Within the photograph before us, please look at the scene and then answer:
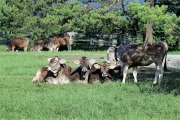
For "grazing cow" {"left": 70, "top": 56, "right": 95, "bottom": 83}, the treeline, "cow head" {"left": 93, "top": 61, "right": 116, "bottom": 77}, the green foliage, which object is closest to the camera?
the green foliage

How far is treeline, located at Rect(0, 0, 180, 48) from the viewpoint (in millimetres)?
29141

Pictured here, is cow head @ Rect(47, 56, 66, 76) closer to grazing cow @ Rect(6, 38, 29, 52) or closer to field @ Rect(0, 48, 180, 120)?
field @ Rect(0, 48, 180, 120)

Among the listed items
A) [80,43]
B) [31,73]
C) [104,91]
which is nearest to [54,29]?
[80,43]

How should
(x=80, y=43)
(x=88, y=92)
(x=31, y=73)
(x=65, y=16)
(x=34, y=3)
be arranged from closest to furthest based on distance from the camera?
(x=88, y=92) < (x=31, y=73) < (x=65, y=16) < (x=34, y=3) < (x=80, y=43)

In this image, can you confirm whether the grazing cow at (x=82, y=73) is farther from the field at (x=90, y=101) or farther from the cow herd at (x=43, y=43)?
the cow herd at (x=43, y=43)

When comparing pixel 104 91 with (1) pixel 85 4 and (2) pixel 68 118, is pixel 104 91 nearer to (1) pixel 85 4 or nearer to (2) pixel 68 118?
(2) pixel 68 118

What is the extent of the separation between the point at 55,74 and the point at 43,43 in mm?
20996

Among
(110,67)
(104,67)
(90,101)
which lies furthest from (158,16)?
(90,101)

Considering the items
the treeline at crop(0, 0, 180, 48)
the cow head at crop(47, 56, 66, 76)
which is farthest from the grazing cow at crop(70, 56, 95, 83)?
the treeline at crop(0, 0, 180, 48)

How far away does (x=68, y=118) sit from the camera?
7926 mm

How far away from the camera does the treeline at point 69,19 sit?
29.1 metres

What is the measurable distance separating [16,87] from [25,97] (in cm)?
215

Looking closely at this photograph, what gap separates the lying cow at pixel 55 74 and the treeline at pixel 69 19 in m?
11.7

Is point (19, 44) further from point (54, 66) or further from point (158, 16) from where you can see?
point (54, 66)
